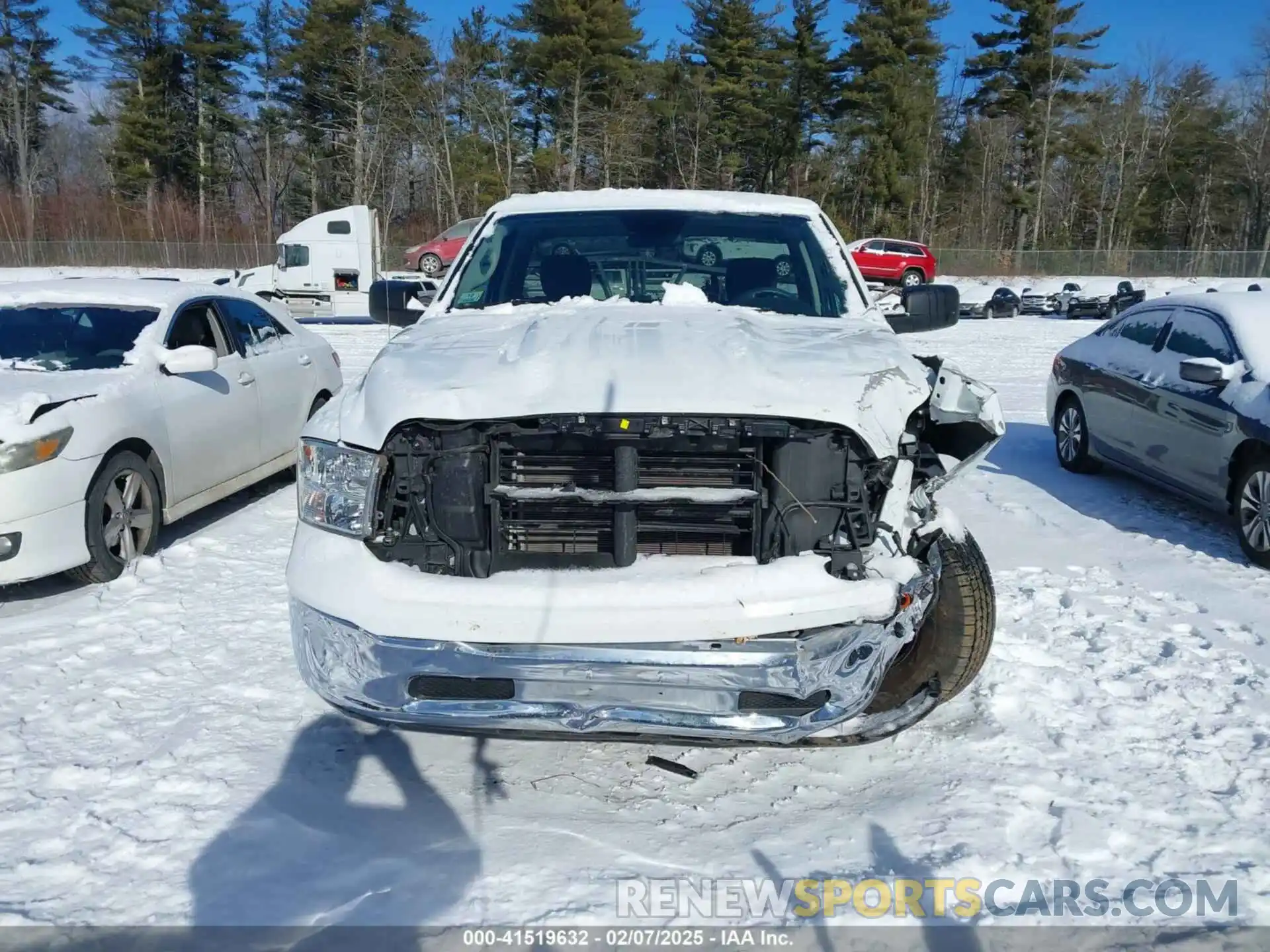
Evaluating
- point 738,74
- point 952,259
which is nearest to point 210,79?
point 738,74

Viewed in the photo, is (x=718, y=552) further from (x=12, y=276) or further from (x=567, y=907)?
(x=12, y=276)

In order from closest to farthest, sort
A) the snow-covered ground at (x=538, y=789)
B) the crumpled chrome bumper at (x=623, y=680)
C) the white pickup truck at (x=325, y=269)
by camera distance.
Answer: the crumpled chrome bumper at (x=623, y=680)
the snow-covered ground at (x=538, y=789)
the white pickup truck at (x=325, y=269)

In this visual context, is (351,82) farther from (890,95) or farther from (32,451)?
(32,451)

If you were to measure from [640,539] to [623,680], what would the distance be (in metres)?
0.49

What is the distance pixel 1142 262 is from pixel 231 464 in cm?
5075

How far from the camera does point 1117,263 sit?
155 feet

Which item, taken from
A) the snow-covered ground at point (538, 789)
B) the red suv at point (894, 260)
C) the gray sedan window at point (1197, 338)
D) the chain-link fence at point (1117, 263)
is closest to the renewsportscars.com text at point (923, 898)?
the snow-covered ground at point (538, 789)

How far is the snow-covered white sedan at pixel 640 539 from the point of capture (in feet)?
8.46

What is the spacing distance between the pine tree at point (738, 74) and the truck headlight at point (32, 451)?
47.5 m

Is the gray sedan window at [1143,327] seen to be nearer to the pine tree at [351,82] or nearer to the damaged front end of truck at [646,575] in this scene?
the damaged front end of truck at [646,575]

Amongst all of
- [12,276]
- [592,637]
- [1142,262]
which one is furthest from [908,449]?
[1142,262]

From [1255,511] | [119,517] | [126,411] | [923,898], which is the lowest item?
[923,898]

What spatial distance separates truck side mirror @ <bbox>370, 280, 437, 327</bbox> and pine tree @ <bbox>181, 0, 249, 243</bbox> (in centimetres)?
4847

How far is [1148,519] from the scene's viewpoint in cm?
639
